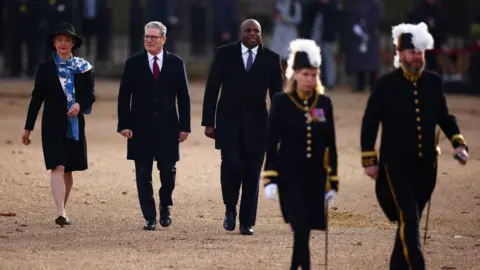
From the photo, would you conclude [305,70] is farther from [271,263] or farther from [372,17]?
[372,17]

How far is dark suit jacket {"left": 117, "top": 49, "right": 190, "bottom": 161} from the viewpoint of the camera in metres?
12.9

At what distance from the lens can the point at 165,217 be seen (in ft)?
42.4

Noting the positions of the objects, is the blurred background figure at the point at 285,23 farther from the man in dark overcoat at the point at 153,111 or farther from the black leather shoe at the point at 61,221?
the black leather shoe at the point at 61,221

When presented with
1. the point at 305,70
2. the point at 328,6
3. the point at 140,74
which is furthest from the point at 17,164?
the point at 328,6

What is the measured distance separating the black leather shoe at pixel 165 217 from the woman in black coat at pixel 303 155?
2.86 metres

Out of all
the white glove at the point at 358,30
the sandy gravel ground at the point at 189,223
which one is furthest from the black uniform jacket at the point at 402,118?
the white glove at the point at 358,30

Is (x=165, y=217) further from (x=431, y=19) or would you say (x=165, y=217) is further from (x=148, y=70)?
(x=431, y=19)

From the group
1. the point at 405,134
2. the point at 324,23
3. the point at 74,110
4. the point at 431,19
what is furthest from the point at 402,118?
the point at 324,23

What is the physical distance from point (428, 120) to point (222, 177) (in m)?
2.95

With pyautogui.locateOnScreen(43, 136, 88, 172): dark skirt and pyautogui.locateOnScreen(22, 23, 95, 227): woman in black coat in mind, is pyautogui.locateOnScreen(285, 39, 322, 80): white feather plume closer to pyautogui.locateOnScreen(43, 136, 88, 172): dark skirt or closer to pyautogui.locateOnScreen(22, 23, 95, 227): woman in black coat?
pyautogui.locateOnScreen(22, 23, 95, 227): woman in black coat

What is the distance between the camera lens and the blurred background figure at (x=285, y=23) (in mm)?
28000

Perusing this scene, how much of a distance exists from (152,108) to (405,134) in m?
3.16

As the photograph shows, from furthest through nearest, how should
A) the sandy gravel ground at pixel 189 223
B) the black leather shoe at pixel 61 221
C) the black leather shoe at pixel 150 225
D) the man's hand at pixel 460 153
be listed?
the black leather shoe at pixel 61 221
the black leather shoe at pixel 150 225
the sandy gravel ground at pixel 189 223
the man's hand at pixel 460 153

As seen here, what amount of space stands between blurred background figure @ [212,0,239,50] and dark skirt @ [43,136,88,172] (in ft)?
55.7
